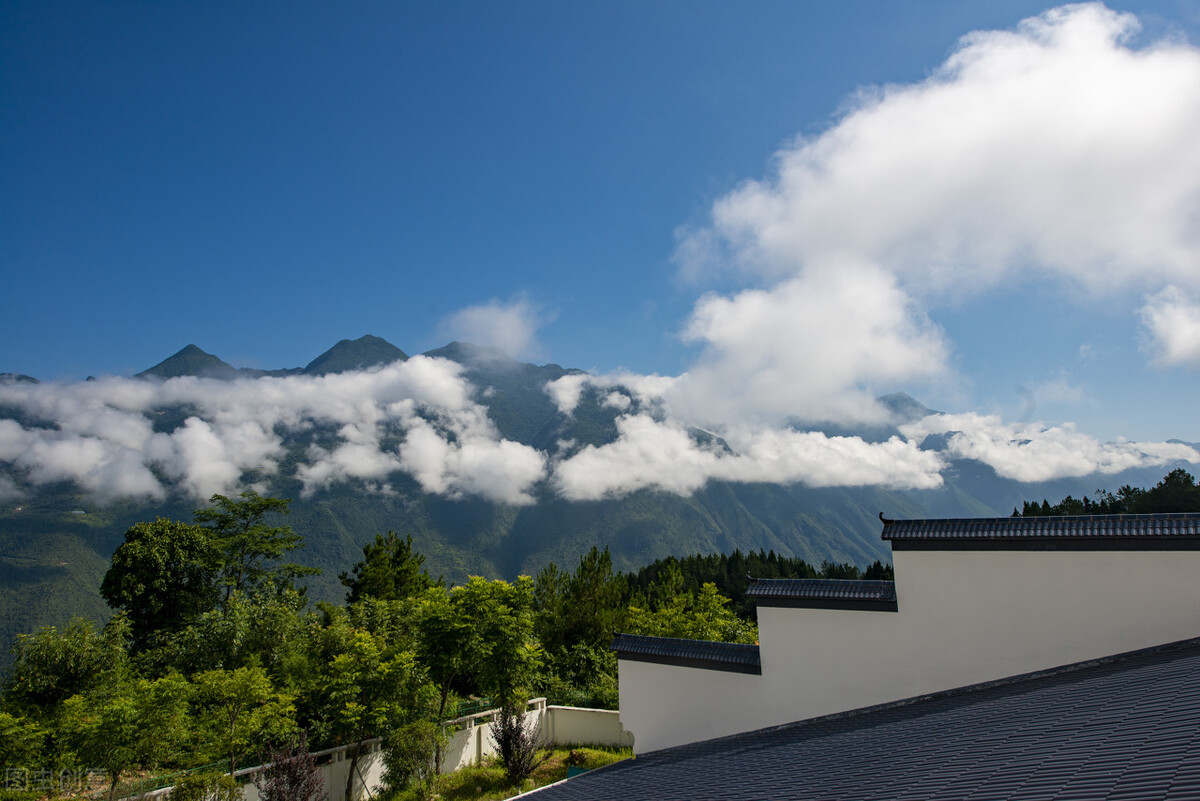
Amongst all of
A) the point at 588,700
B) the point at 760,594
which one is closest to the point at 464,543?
the point at 588,700

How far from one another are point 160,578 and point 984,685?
34706 mm

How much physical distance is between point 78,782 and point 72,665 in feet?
18.2

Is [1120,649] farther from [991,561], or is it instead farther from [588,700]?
[588,700]

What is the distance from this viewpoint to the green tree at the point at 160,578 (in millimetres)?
28859

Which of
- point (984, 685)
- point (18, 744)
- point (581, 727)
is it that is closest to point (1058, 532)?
point (984, 685)

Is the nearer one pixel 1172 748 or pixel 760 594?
pixel 1172 748

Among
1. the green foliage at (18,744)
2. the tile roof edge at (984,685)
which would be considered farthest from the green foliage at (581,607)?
the tile roof edge at (984,685)

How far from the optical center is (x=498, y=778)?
718 inches

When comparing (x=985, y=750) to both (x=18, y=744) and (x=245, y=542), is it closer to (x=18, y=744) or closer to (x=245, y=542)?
(x=18, y=744)

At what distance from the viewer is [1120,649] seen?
8000mm

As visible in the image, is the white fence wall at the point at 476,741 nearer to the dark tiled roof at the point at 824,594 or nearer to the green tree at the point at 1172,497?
the dark tiled roof at the point at 824,594

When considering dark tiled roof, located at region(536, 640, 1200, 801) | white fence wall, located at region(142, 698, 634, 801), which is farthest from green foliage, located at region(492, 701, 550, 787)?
dark tiled roof, located at region(536, 640, 1200, 801)

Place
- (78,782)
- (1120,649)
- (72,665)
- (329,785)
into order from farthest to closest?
(72,665)
(329,785)
(78,782)
(1120,649)

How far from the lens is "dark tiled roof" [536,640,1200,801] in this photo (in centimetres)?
383
